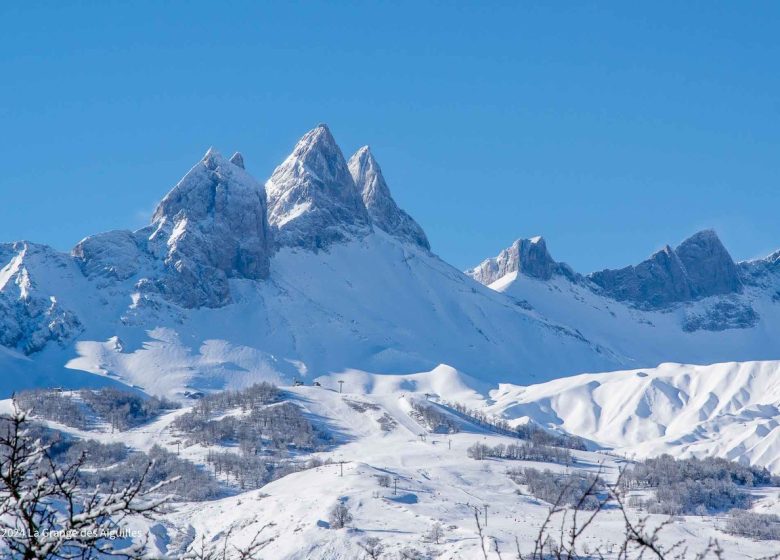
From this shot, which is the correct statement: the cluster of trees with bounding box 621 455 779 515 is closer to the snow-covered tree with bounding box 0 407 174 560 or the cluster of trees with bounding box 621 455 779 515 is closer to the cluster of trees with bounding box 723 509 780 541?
the cluster of trees with bounding box 723 509 780 541

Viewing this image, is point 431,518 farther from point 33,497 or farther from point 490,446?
point 33,497

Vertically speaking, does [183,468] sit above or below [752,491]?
above

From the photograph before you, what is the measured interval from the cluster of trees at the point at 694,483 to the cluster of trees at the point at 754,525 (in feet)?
25.5

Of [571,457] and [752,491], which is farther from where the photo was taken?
[571,457]

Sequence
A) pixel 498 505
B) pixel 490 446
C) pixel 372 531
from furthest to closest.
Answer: pixel 490 446 → pixel 498 505 → pixel 372 531

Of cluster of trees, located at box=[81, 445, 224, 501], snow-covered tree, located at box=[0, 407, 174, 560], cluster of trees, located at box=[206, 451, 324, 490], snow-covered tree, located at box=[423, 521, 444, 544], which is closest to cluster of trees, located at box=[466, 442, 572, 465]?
cluster of trees, located at box=[206, 451, 324, 490]

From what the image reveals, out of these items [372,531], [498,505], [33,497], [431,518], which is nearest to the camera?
[33,497]

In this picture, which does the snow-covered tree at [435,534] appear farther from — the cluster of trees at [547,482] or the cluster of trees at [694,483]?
the cluster of trees at [694,483]

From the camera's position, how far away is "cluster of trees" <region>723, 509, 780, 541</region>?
135462 mm

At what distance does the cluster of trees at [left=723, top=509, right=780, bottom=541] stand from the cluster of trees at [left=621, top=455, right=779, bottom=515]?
306 inches

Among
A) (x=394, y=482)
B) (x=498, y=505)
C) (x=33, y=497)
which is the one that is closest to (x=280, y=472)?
(x=394, y=482)

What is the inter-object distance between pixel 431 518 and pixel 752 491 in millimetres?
65176

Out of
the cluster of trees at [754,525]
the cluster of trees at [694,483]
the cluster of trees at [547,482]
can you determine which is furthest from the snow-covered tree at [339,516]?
the cluster of trees at [754,525]

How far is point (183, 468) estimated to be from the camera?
168000 millimetres
